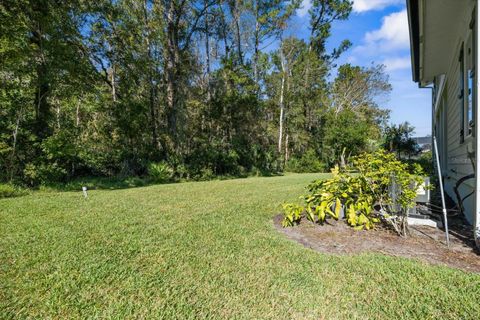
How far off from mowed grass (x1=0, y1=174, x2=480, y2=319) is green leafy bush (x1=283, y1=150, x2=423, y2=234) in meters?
0.76

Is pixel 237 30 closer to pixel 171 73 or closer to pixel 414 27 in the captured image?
pixel 171 73

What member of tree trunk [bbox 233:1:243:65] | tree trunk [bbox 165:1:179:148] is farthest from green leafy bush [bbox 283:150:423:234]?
tree trunk [bbox 233:1:243:65]

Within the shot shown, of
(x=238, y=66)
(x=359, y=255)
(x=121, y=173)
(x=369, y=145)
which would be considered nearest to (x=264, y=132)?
(x=238, y=66)

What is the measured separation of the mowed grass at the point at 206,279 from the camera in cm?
176

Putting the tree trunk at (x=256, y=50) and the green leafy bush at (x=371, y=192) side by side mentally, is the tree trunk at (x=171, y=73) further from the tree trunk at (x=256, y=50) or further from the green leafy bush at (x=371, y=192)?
the green leafy bush at (x=371, y=192)

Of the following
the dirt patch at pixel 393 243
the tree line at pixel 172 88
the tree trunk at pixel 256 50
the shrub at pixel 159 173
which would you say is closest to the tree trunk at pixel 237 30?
the tree line at pixel 172 88

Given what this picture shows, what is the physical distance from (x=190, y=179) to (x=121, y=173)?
9.73 ft

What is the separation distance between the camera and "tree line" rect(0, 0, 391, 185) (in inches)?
319

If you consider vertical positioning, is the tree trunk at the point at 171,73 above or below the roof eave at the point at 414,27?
above

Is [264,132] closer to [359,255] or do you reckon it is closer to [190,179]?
[190,179]

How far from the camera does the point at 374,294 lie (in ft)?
→ 6.25

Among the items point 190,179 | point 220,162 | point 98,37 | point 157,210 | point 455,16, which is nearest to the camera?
point 455,16

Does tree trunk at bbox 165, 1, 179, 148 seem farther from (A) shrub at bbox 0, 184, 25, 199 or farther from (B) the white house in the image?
(B) the white house

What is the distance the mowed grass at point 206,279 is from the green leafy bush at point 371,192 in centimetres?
76
